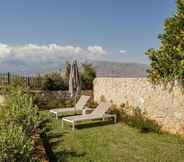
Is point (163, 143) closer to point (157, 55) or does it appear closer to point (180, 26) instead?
point (157, 55)

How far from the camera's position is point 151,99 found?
10461mm

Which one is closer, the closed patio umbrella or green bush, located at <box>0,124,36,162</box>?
green bush, located at <box>0,124,36,162</box>

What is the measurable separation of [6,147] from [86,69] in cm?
1430

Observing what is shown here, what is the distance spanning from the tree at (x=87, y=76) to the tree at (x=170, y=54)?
830 cm

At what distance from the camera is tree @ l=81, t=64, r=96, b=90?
1799 centimetres

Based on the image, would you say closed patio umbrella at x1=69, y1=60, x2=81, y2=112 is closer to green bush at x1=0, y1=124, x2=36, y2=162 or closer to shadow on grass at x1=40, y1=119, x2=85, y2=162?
shadow on grass at x1=40, y1=119, x2=85, y2=162

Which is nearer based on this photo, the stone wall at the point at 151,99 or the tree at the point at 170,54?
the tree at the point at 170,54

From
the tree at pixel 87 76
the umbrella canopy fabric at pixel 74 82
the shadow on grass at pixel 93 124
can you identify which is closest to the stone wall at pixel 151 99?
the shadow on grass at pixel 93 124

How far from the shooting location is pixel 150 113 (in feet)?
34.3

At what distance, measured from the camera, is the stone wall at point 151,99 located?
914 centimetres

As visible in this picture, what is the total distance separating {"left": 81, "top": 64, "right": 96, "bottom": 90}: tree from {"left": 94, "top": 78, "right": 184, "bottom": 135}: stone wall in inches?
156

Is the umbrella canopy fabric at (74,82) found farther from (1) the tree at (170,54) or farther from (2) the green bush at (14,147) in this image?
(2) the green bush at (14,147)

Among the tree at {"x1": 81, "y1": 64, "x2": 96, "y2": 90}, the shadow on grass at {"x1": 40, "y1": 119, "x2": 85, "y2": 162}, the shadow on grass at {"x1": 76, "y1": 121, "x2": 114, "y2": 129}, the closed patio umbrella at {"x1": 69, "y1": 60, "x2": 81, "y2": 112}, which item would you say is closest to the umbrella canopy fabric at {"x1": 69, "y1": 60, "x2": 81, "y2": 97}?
the closed patio umbrella at {"x1": 69, "y1": 60, "x2": 81, "y2": 112}

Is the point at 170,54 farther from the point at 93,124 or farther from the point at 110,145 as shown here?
the point at 93,124
